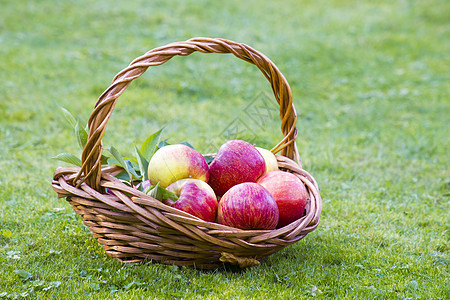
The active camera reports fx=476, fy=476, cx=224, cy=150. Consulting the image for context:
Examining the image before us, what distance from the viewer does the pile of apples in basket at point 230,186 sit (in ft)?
7.29

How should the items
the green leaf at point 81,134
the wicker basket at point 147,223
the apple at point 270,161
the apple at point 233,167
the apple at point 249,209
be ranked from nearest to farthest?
1. the wicker basket at point 147,223
2. the apple at point 249,209
3. the green leaf at point 81,134
4. the apple at point 233,167
5. the apple at point 270,161

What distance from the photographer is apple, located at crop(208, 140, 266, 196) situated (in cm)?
251

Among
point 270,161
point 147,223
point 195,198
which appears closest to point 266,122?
point 270,161

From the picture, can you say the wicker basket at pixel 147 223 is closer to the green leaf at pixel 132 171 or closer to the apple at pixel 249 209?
the apple at pixel 249 209

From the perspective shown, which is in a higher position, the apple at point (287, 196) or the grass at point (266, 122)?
the apple at point (287, 196)

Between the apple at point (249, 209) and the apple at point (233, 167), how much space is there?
23cm

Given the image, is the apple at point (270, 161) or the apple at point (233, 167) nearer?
the apple at point (233, 167)

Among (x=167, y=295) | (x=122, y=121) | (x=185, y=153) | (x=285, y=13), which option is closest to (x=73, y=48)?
(x=122, y=121)

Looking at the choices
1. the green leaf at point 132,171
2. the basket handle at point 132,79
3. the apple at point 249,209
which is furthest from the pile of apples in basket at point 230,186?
the basket handle at point 132,79

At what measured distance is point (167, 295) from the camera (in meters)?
2.11

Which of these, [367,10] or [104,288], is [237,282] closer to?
[104,288]

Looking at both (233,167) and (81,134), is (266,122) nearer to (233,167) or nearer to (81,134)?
(233,167)

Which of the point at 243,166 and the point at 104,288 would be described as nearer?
the point at 104,288

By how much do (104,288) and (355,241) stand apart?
1500 mm
